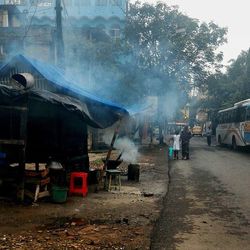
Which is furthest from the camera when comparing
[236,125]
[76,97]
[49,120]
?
[236,125]

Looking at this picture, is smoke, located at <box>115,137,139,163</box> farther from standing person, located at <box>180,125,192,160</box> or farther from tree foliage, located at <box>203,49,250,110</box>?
tree foliage, located at <box>203,49,250,110</box>

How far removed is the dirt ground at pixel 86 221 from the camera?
6605mm

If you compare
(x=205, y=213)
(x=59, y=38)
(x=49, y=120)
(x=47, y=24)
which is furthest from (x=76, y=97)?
(x=47, y=24)

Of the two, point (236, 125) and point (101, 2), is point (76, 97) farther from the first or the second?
point (101, 2)

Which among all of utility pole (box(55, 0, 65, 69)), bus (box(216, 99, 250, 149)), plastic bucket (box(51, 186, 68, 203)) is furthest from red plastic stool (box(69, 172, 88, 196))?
bus (box(216, 99, 250, 149))

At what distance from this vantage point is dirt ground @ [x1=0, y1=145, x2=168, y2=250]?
660cm

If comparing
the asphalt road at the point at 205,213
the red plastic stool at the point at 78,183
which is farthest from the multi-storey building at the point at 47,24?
the red plastic stool at the point at 78,183

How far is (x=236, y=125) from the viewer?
28156 mm

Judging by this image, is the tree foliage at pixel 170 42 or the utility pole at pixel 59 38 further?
the tree foliage at pixel 170 42

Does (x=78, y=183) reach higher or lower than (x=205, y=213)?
higher

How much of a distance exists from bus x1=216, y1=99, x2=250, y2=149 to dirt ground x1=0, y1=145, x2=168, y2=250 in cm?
1567

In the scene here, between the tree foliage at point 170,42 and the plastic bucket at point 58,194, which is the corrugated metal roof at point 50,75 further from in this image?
the tree foliage at point 170,42

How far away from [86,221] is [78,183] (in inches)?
118

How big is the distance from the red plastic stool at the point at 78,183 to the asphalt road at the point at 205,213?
2214 millimetres
